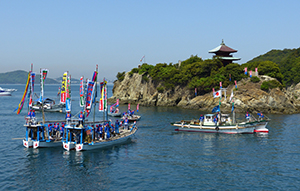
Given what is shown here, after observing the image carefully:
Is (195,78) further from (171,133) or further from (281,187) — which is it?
(281,187)

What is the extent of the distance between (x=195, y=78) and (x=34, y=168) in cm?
8590

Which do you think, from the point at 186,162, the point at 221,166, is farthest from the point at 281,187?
the point at 186,162

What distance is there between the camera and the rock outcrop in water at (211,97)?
301 feet

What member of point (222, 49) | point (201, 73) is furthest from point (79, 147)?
point (222, 49)

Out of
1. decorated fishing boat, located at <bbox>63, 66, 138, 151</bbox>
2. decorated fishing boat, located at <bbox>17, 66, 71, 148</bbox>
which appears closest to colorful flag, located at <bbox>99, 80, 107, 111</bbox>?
decorated fishing boat, located at <bbox>63, 66, 138, 151</bbox>

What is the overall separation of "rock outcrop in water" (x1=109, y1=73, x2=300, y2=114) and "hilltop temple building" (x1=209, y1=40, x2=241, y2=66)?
741 inches

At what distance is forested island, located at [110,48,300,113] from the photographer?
9356 cm

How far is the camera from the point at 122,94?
135 meters

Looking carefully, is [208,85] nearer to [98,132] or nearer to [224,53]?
[224,53]

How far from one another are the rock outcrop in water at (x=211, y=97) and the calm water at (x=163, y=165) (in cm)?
3977

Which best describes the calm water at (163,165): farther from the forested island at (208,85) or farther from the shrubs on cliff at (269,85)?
the shrubs on cliff at (269,85)

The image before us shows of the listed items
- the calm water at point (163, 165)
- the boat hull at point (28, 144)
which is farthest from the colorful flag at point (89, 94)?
the boat hull at point (28, 144)

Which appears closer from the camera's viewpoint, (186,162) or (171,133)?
(186,162)

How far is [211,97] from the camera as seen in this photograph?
102 metres
